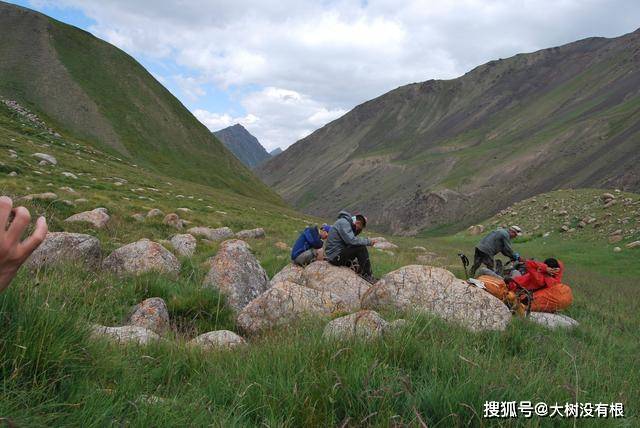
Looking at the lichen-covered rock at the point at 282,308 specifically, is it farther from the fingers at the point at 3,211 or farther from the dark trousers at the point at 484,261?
the dark trousers at the point at 484,261

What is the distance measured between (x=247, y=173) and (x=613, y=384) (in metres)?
70.8

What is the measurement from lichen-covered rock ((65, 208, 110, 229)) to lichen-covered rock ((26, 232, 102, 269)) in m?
3.85

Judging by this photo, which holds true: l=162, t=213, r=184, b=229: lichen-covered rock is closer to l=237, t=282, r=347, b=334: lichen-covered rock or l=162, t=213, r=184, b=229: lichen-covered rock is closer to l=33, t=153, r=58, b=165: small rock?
l=237, t=282, r=347, b=334: lichen-covered rock

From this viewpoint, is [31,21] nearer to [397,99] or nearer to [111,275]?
[111,275]

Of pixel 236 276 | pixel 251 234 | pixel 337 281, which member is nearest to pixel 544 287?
pixel 337 281

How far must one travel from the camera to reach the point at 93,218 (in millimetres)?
11641

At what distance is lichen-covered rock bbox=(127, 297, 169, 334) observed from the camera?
509 centimetres

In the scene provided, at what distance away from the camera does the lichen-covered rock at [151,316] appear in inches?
200

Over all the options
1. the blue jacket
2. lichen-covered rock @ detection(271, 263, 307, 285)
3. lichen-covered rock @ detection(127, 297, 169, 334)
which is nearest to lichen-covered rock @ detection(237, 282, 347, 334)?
lichen-covered rock @ detection(127, 297, 169, 334)

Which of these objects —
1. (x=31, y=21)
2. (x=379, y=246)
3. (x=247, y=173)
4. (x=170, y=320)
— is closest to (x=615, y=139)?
(x=247, y=173)

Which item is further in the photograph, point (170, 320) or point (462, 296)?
point (462, 296)

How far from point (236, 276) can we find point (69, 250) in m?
2.80

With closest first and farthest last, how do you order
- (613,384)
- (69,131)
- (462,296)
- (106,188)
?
(613,384) → (462,296) → (106,188) → (69,131)

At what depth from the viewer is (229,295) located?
6938 millimetres
